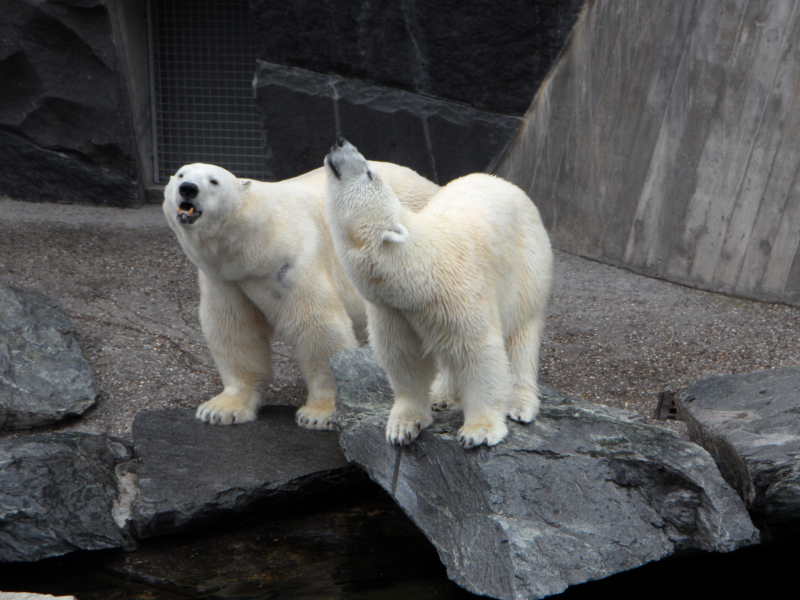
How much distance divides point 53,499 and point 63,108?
4773mm

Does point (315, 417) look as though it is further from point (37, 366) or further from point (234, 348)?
point (37, 366)

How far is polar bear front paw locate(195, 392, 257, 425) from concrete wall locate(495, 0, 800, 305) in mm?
3169

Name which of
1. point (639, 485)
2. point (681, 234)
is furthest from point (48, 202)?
point (639, 485)

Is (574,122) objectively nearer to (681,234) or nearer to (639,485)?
(681,234)

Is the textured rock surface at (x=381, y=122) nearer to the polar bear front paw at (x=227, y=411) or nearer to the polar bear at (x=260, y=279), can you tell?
the polar bear at (x=260, y=279)

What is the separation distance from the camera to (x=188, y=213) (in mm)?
3094

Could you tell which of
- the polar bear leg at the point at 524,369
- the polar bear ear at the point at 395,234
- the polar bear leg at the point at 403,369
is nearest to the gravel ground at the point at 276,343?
the polar bear leg at the point at 524,369

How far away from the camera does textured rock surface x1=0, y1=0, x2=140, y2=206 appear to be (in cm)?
661

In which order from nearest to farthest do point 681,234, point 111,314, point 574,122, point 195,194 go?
point 195,194
point 111,314
point 681,234
point 574,122

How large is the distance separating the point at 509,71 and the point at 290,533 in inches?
168

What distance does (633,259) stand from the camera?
5832 millimetres

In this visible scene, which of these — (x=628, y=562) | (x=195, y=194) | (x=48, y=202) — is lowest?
(x=48, y=202)

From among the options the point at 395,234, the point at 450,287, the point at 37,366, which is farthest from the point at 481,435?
the point at 37,366

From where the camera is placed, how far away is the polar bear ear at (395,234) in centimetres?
226
